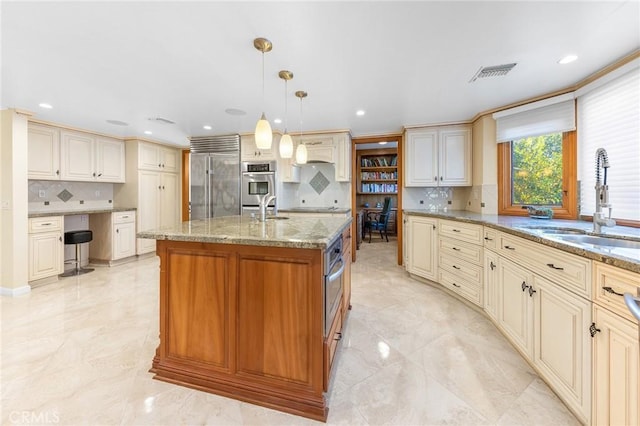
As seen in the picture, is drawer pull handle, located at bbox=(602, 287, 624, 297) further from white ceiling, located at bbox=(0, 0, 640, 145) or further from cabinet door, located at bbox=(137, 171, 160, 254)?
cabinet door, located at bbox=(137, 171, 160, 254)

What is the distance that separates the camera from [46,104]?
3.04 m

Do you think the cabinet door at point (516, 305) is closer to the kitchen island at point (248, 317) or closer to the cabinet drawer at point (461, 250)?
the cabinet drawer at point (461, 250)

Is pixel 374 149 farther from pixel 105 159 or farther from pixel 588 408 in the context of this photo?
pixel 588 408

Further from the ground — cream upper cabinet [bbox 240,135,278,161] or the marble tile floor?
cream upper cabinet [bbox 240,135,278,161]

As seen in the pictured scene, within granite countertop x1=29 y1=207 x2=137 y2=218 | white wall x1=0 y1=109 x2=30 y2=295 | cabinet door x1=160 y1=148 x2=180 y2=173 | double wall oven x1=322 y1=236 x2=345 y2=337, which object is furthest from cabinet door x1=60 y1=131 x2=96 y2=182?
double wall oven x1=322 y1=236 x2=345 y2=337

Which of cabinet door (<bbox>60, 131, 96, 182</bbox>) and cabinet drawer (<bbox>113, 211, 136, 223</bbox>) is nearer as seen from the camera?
cabinet door (<bbox>60, 131, 96, 182</bbox>)

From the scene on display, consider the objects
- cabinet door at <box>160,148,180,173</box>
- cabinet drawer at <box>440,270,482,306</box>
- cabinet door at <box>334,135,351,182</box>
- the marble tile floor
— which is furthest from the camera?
cabinet door at <box>160,148,180,173</box>

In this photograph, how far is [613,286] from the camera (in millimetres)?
1131

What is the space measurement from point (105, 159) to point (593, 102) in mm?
6559

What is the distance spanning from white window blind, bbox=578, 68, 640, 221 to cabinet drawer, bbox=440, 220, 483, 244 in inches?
39.1

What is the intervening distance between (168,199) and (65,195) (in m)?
1.53

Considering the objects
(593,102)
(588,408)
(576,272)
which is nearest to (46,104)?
(576,272)

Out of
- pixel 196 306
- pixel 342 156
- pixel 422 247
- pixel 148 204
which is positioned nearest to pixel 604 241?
pixel 422 247

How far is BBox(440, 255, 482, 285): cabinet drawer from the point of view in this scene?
8.44ft
